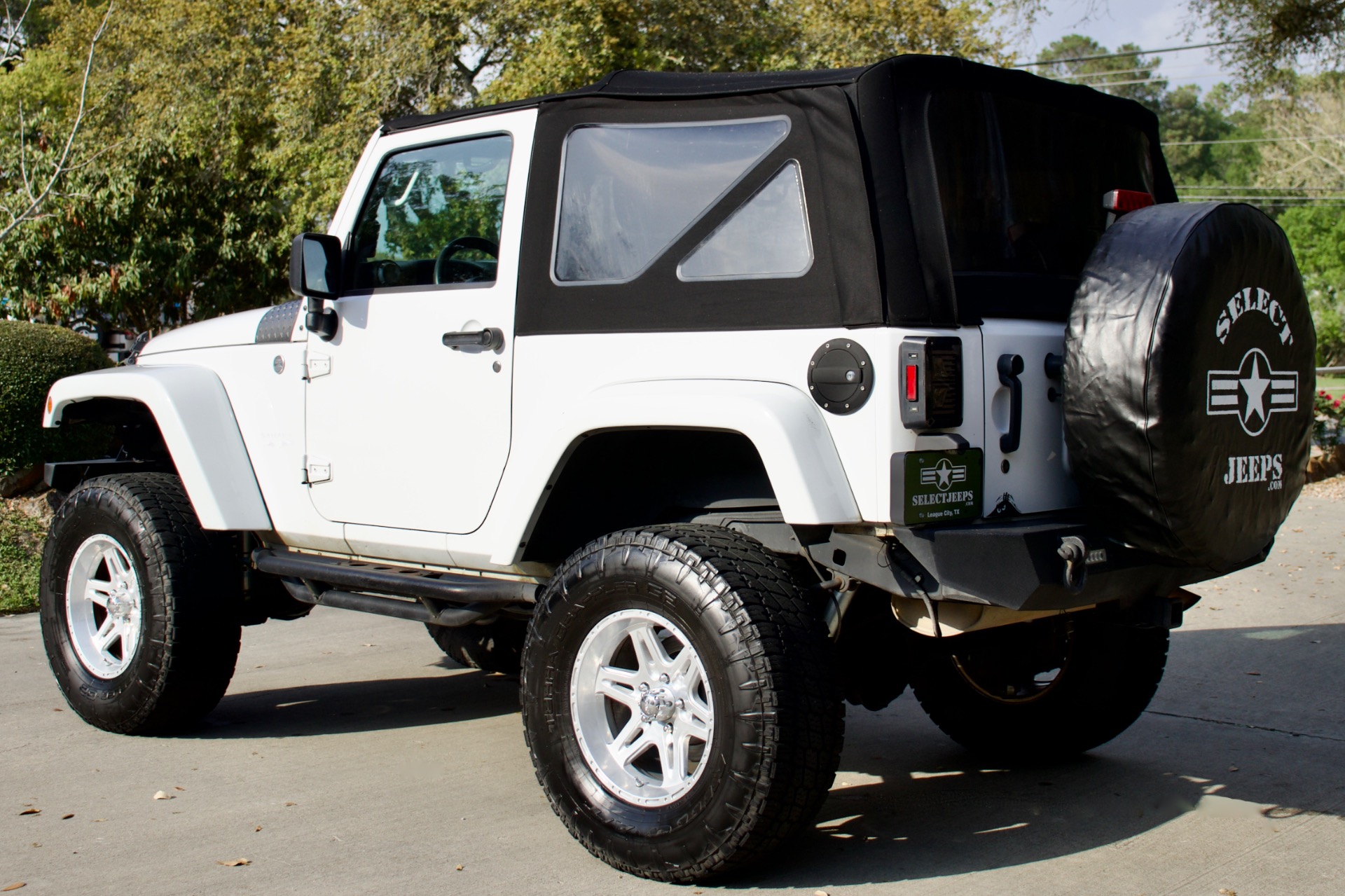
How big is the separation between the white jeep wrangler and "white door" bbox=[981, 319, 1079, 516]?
0.01 metres

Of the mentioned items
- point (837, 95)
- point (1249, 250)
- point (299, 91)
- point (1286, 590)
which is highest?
point (299, 91)

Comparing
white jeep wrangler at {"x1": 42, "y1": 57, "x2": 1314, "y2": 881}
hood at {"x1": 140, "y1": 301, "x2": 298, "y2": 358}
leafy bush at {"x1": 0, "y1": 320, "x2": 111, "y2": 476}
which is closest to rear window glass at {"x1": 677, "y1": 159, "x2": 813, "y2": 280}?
white jeep wrangler at {"x1": 42, "y1": 57, "x2": 1314, "y2": 881}

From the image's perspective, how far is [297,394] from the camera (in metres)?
4.67

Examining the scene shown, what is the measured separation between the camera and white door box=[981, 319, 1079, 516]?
3471 millimetres

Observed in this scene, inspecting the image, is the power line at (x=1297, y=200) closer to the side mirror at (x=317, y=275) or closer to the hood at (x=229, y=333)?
the hood at (x=229, y=333)

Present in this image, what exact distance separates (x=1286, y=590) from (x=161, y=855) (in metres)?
6.94

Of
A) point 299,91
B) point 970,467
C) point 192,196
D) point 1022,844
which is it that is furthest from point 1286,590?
point 299,91

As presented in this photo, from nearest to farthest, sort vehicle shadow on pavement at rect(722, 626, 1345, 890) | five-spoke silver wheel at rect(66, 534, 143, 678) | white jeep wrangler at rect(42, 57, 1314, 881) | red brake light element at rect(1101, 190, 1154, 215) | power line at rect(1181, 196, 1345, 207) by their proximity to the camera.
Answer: white jeep wrangler at rect(42, 57, 1314, 881)
vehicle shadow on pavement at rect(722, 626, 1345, 890)
red brake light element at rect(1101, 190, 1154, 215)
five-spoke silver wheel at rect(66, 534, 143, 678)
power line at rect(1181, 196, 1345, 207)

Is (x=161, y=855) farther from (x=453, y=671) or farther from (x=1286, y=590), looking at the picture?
(x=1286, y=590)

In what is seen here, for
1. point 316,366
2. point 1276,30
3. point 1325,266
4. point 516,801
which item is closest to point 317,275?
point 316,366

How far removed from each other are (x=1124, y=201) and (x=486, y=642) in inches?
113

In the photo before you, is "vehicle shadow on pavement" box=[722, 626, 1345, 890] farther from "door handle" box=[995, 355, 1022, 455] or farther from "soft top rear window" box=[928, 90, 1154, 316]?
"soft top rear window" box=[928, 90, 1154, 316]

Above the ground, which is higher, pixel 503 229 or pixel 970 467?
pixel 503 229

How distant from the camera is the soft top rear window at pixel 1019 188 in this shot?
144 inches
